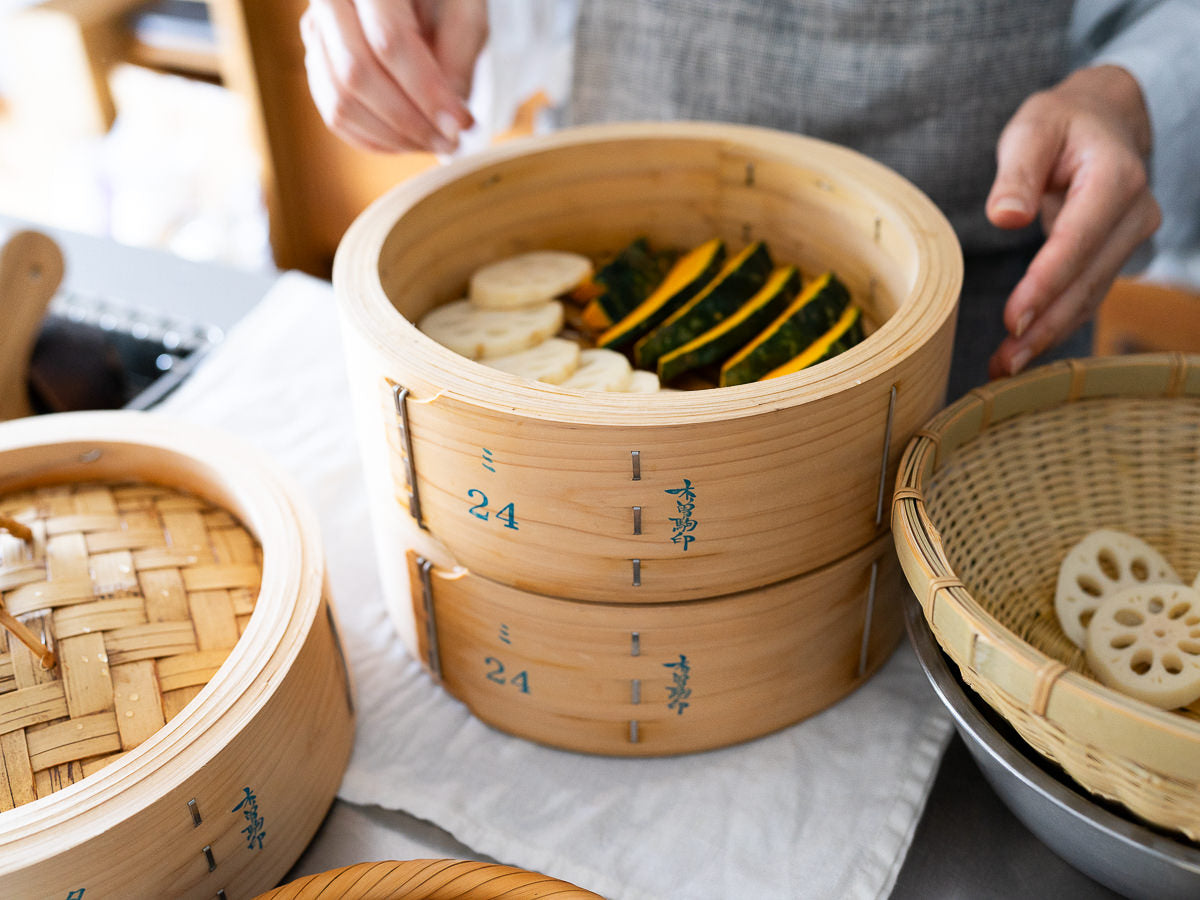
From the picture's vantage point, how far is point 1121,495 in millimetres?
973

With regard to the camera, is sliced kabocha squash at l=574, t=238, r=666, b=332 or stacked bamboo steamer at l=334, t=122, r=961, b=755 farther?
sliced kabocha squash at l=574, t=238, r=666, b=332

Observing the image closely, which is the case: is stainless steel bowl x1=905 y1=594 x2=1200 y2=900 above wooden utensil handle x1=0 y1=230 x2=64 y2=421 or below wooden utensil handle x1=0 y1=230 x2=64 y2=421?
below

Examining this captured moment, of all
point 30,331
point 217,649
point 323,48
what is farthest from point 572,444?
point 30,331

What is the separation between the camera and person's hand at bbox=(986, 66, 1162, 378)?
97 cm

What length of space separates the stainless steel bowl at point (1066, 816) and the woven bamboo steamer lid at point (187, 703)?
19.7 inches

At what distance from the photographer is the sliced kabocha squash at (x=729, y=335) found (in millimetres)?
990

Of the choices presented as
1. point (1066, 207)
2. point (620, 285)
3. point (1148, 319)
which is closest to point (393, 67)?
point (620, 285)

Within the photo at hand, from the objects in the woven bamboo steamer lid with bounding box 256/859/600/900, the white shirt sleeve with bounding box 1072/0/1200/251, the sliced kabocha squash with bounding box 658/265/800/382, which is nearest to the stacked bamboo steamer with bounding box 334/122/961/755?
the sliced kabocha squash with bounding box 658/265/800/382

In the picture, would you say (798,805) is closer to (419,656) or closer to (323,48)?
(419,656)

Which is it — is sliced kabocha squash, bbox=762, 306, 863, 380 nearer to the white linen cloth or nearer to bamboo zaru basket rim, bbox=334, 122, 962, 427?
bamboo zaru basket rim, bbox=334, 122, 962, 427

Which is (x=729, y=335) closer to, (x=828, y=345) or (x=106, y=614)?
(x=828, y=345)

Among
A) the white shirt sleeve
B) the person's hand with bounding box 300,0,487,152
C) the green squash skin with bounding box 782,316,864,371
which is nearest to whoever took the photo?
the green squash skin with bounding box 782,316,864,371

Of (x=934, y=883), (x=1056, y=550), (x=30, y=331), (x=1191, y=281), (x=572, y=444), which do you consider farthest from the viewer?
(x=1191, y=281)

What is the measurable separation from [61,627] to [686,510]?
49 cm
